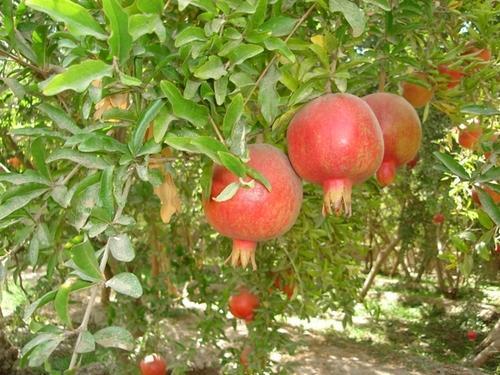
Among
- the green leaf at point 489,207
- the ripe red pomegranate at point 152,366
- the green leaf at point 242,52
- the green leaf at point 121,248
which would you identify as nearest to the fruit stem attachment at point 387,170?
the green leaf at point 489,207

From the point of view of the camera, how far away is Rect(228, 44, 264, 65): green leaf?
0.78 meters

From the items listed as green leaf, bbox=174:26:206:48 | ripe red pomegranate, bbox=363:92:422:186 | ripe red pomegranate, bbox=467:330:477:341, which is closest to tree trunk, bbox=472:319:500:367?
ripe red pomegranate, bbox=467:330:477:341

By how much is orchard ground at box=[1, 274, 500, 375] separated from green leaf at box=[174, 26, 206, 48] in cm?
370

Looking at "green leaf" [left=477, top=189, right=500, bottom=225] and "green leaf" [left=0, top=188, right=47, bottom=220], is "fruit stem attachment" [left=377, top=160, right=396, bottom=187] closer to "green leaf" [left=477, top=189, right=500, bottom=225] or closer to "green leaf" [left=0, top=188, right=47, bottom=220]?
"green leaf" [left=477, top=189, right=500, bottom=225]

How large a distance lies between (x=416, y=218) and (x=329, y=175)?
6.24m

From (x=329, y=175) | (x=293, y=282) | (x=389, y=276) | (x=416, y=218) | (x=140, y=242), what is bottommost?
(x=389, y=276)

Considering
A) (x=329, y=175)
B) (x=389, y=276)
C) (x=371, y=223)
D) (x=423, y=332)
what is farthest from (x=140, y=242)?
(x=389, y=276)

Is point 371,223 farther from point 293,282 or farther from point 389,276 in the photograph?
point 293,282

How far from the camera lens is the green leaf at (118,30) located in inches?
26.5

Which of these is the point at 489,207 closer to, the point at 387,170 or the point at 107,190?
the point at 387,170

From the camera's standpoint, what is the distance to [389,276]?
13148mm

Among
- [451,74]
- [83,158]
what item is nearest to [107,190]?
[83,158]

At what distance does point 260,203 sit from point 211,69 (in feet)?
0.66

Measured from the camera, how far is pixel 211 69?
79cm
